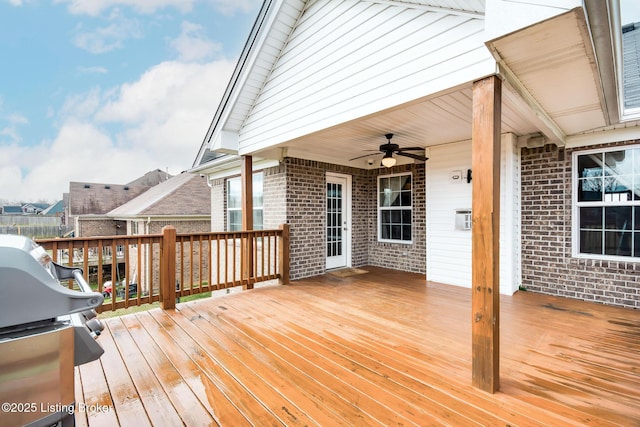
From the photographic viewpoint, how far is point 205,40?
45.1ft

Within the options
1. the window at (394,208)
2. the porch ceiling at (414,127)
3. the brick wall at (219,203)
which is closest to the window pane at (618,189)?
the porch ceiling at (414,127)

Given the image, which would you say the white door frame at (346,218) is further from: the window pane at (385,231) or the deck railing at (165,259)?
the deck railing at (165,259)

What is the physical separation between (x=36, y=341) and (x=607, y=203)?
619cm

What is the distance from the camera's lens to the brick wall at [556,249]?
4.13 m

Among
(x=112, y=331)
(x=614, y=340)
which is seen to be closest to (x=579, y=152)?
(x=614, y=340)

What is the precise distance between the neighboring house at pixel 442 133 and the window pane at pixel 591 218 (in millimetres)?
15

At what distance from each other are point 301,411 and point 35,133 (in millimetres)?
26650

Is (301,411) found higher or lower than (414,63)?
lower

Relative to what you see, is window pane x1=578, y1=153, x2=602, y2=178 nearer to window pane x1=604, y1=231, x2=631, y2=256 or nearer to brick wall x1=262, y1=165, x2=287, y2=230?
window pane x1=604, y1=231, x2=631, y2=256

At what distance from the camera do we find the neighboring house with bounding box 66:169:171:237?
52.9 ft

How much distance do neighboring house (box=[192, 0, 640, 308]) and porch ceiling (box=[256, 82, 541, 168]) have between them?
0.12ft

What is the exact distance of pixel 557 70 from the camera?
241 centimetres

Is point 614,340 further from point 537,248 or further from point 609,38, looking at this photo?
point 609,38

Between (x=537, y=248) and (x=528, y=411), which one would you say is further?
(x=537, y=248)
